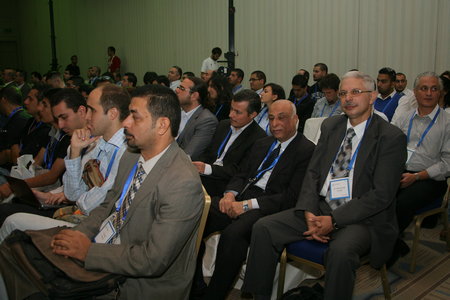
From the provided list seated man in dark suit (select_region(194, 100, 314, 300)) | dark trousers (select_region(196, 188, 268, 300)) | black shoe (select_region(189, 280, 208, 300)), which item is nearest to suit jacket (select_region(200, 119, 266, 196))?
seated man in dark suit (select_region(194, 100, 314, 300))

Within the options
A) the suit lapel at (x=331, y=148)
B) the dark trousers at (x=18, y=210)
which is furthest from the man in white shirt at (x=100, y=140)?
the suit lapel at (x=331, y=148)

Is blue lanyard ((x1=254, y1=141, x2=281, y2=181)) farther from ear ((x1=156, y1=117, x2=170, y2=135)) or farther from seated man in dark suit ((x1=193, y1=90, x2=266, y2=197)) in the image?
ear ((x1=156, y1=117, x2=170, y2=135))

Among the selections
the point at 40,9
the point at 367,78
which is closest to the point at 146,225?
the point at 367,78

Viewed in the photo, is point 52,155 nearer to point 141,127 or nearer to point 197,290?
point 197,290

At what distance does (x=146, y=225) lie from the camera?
5.66 ft

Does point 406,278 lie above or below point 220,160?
below

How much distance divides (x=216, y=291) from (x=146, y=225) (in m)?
0.86

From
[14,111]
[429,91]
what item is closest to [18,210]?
[14,111]

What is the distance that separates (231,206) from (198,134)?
1284 millimetres

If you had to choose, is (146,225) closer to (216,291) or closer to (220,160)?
(216,291)

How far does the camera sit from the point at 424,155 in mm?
3121

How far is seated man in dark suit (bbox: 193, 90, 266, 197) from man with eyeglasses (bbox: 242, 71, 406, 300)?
81cm

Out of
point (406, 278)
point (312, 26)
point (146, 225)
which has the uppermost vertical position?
point (312, 26)

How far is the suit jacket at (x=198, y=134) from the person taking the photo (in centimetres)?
380
